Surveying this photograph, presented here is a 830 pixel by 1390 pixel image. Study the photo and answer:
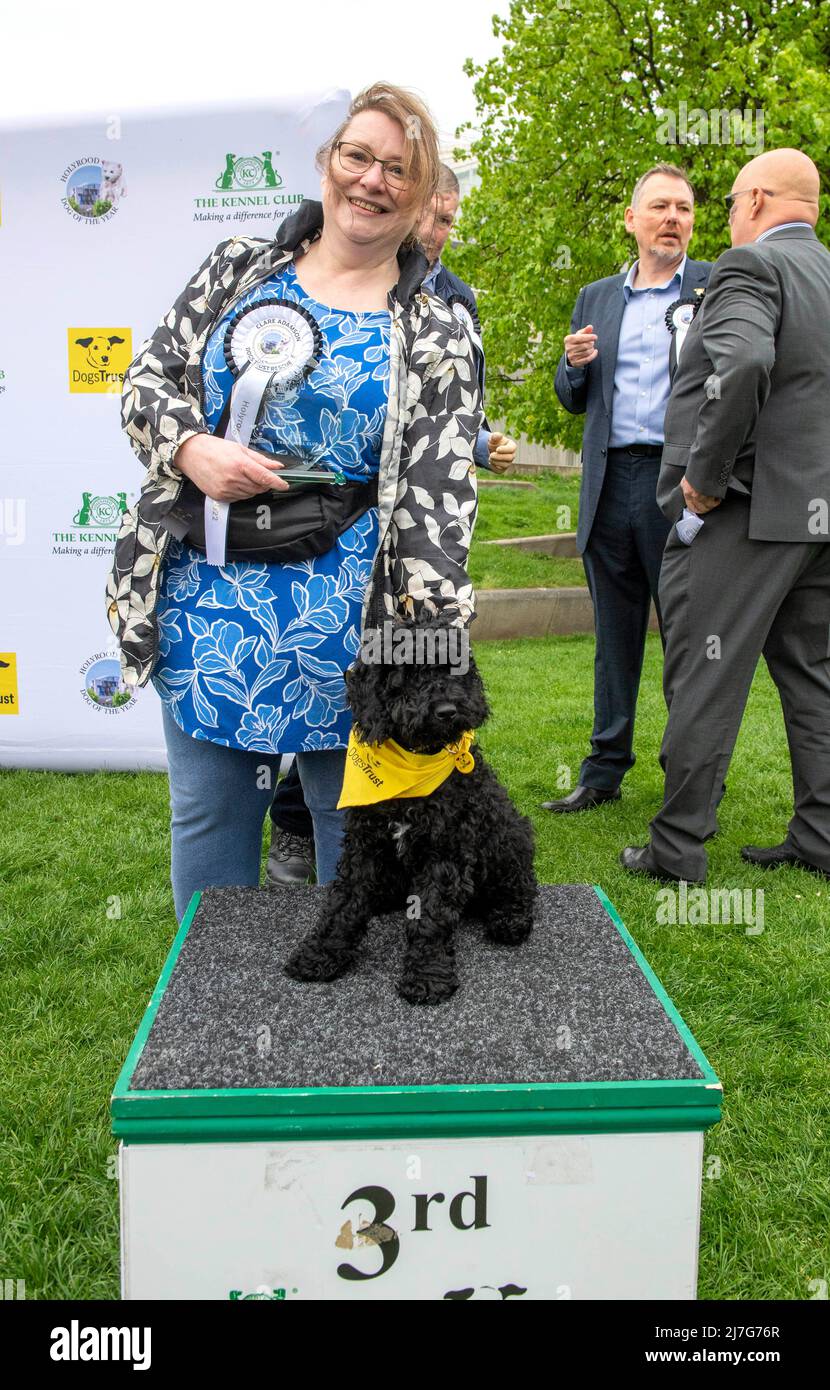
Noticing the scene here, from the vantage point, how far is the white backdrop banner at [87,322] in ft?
14.4

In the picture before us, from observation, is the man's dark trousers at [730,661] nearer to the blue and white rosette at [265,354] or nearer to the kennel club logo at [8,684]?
the blue and white rosette at [265,354]

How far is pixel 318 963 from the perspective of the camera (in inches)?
83.2

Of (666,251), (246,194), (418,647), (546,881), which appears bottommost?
(546,881)

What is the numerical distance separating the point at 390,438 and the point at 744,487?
6.14ft

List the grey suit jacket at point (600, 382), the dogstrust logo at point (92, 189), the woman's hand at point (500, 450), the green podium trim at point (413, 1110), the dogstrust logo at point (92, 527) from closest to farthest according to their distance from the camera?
the green podium trim at point (413, 1110) → the woman's hand at point (500, 450) → the grey suit jacket at point (600, 382) → the dogstrust logo at point (92, 189) → the dogstrust logo at point (92, 527)

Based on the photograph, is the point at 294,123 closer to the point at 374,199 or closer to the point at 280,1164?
the point at 374,199

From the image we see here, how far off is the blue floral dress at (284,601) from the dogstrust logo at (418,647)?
251 millimetres

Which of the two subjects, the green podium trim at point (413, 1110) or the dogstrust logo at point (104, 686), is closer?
the green podium trim at point (413, 1110)

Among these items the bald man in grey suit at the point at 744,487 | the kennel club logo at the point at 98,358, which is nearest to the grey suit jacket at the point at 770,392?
the bald man in grey suit at the point at 744,487

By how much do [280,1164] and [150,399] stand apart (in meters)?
1.43

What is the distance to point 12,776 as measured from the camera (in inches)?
201

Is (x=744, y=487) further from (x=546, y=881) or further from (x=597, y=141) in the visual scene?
(x=597, y=141)

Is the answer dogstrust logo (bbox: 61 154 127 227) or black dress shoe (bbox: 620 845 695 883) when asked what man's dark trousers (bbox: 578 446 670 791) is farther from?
dogstrust logo (bbox: 61 154 127 227)

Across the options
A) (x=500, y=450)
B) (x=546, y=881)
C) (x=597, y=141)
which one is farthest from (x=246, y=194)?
(x=597, y=141)
